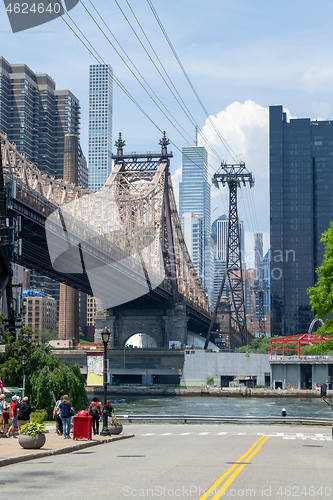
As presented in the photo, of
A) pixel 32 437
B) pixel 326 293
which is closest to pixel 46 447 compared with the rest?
pixel 32 437

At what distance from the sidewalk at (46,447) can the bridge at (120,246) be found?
40.2m

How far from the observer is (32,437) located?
24109mm

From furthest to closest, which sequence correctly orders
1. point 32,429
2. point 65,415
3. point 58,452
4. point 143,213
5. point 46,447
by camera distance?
point 143,213, point 65,415, point 46,447, point 32,429, point 58,452

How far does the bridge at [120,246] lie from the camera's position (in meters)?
82.9

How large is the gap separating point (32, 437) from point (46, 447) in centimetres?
130

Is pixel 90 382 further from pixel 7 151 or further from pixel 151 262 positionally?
pixel 7 151

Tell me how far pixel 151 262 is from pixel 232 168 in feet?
140

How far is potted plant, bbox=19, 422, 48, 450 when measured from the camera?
79.0 feet

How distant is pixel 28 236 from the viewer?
80438mm

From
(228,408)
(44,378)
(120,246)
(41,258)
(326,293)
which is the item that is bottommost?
(228,408)

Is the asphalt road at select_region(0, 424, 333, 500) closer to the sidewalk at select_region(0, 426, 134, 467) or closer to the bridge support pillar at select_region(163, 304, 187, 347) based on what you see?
the sidewalk at select_region(0, 426, 134, 467)

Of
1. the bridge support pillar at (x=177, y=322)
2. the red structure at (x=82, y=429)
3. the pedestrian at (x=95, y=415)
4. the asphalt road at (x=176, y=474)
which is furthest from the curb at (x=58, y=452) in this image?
the bridge support pillar at (x=177, y=322)

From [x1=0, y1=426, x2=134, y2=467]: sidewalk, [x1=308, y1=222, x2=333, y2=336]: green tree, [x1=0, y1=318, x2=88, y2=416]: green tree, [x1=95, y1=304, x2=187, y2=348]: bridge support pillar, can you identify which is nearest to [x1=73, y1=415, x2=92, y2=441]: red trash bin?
[x1=0, y1=426, x2=134, y2=467]: sidewalk

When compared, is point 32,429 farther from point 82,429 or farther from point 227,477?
point 227,477
